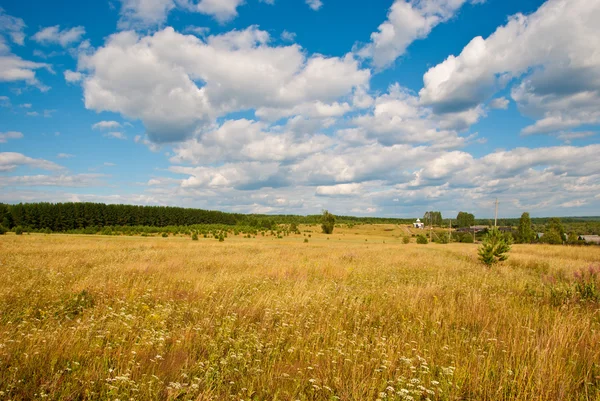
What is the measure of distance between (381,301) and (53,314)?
716cm

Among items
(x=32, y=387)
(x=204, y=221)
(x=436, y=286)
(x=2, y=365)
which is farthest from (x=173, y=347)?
(x=204, y=221)

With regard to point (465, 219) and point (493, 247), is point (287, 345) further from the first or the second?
point (465, 219)

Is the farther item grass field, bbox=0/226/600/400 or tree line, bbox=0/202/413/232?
tree line, bbox=0/202/413/232

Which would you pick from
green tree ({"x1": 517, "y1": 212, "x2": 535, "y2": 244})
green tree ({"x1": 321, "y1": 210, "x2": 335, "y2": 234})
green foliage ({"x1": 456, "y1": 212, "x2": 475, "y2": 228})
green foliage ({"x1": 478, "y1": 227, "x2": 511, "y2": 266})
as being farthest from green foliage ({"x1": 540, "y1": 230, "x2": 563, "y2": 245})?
green foliage ({"x1": 456, "y1": 212, "x2": 475, "y2": 228})

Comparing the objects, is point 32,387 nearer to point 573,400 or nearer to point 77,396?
point 77,396

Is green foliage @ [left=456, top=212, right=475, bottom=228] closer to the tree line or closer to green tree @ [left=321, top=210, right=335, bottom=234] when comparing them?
green tree @ [left=321, top=210, right=335, bottom=234]

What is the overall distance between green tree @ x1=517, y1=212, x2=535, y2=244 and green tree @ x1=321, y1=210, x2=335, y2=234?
53.1 metres

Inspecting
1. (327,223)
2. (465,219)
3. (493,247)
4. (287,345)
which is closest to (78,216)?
(327,223)

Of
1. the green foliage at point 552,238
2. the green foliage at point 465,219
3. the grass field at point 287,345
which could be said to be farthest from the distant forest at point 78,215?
the green foliage at point 465,219

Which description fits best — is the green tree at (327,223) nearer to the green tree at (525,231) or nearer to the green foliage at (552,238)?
the green tree at (525,231)

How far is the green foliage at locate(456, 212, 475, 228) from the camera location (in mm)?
162750

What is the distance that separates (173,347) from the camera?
4.43 metres

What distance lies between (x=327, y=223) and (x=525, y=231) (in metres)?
58.0

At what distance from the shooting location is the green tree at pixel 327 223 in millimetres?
93562
